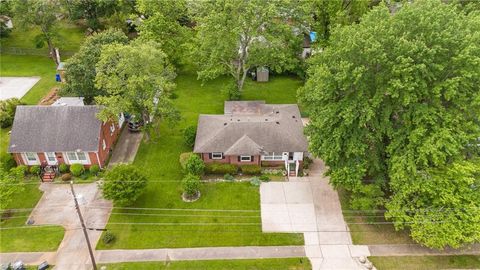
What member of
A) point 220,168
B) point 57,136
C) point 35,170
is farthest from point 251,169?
point 35,170

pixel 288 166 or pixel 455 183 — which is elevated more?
pixel 455 183

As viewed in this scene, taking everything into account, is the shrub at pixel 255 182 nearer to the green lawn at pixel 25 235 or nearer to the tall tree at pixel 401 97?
the tall tree at pixel 401 97

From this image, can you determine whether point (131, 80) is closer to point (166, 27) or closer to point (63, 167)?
point (63, 167)

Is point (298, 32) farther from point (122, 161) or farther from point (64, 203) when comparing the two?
point (64, 203)

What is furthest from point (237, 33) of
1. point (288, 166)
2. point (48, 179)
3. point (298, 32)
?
point (48, 179)

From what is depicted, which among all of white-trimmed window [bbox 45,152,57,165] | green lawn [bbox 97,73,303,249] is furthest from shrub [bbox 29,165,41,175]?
green lawn [bbox 97,73,303,249]

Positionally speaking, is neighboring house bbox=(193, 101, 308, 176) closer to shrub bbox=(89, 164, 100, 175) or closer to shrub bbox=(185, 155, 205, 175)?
shrub bbox=(185, 155, 205, 175)

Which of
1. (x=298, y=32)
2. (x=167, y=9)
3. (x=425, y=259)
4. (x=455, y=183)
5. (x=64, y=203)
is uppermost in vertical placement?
(x=167, y=9)
